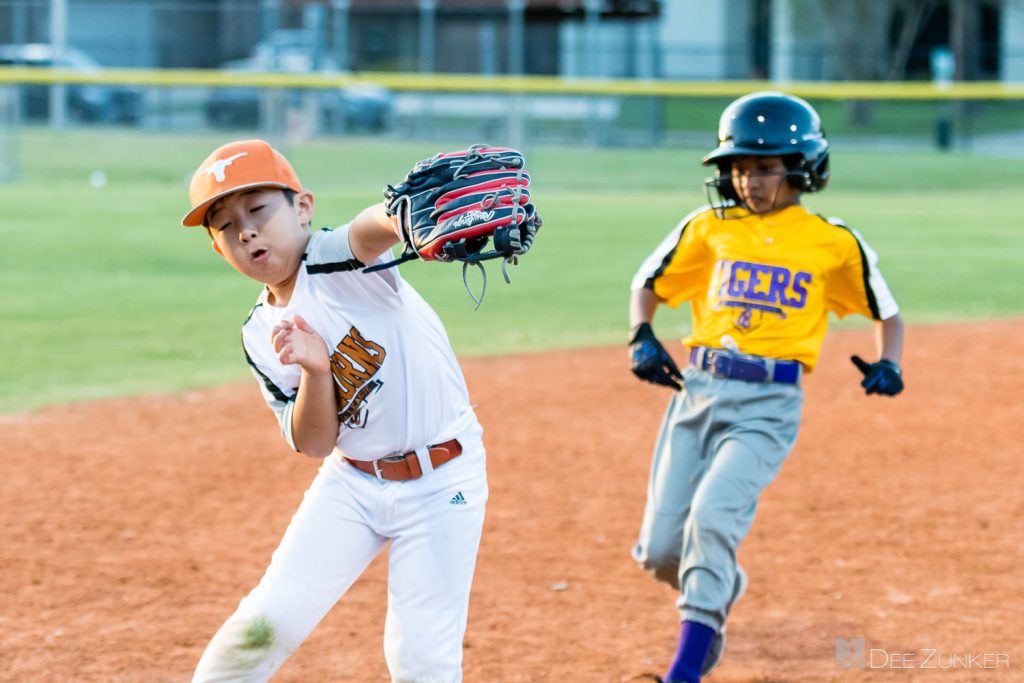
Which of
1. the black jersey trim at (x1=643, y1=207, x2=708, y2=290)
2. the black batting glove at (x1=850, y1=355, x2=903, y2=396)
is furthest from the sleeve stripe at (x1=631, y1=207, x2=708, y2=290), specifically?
the black batting glove at (x1=850, y1=355, x2=903, y2=396)

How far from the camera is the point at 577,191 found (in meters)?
20.3

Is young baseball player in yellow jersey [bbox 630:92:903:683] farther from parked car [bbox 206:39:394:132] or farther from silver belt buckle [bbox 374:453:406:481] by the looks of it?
parked car [bbox 206:39:394:132]

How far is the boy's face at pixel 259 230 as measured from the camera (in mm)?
3150

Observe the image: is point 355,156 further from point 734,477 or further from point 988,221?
point 734,477

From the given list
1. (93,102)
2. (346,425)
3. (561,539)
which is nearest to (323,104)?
(93,102)

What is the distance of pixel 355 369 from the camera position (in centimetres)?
327

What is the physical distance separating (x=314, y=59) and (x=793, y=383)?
2442 cm

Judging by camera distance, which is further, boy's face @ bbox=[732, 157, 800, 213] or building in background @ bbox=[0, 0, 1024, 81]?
building in background @ bbox=[0, 0, 1024, 81]

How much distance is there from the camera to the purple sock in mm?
4027

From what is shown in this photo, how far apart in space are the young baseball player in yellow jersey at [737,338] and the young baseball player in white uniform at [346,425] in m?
1.03

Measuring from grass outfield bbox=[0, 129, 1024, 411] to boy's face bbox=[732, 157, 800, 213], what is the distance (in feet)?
15.5

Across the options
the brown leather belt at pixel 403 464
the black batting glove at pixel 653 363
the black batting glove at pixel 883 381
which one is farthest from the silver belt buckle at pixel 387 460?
the black batting glove at pixel 883 381

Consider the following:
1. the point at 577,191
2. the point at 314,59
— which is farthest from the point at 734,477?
the point at 314,59

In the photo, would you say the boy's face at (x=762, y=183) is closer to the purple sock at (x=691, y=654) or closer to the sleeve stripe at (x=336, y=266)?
the purple sock at (x=691, y=654)
